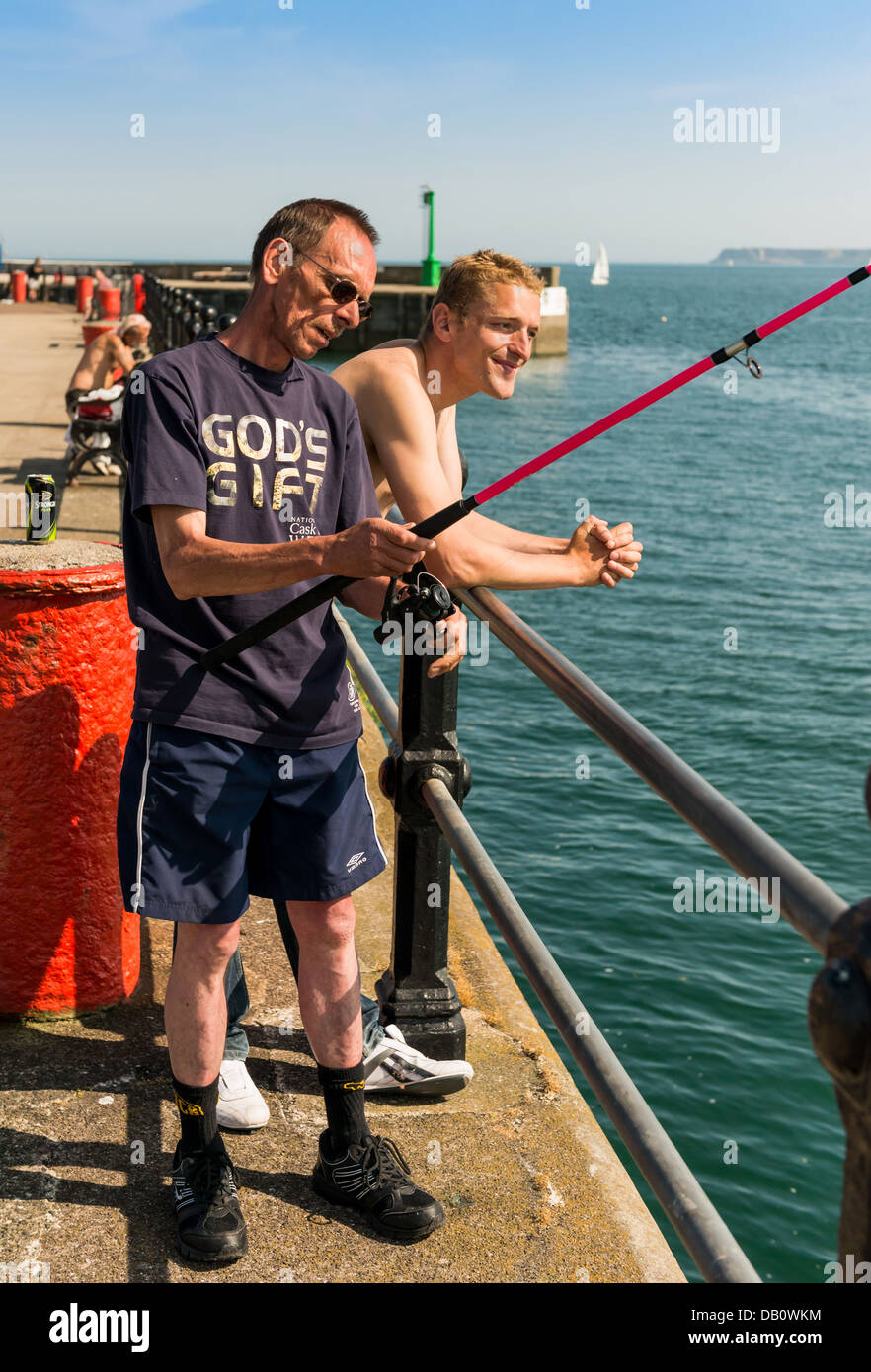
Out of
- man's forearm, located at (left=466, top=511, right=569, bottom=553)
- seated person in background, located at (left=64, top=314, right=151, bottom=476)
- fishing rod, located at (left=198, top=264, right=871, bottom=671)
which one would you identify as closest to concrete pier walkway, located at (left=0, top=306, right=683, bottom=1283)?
fishing rod, located at (left=198, top=264, right=871, bottom=671)

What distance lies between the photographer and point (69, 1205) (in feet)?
8.70

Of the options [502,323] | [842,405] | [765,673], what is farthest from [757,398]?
[502,323]

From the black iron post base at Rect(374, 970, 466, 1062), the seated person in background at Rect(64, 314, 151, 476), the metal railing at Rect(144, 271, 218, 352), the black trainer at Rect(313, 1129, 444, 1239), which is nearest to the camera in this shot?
the black trainer at Rect(313, 1129, 444, 1239)

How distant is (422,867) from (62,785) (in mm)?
857

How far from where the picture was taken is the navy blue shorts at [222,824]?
2502 mm

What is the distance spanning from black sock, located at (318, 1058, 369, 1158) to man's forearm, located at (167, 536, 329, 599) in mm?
1053

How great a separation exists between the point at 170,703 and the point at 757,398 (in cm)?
5386

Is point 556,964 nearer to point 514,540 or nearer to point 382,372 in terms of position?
point 514,540

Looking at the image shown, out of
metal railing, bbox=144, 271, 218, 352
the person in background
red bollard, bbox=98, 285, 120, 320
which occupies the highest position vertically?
the person in background

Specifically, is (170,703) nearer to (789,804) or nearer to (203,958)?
(203,958)

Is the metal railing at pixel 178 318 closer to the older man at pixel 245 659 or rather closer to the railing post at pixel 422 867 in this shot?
the railing post at pixel 422 867

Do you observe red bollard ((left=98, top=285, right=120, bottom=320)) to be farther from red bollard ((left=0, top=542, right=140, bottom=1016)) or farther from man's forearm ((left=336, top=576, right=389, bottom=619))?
man's forearm ((left=336, top=576, right=389, bottom=619))

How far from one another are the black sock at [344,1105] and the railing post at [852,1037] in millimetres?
1799

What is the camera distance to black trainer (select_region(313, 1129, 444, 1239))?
2604mm
